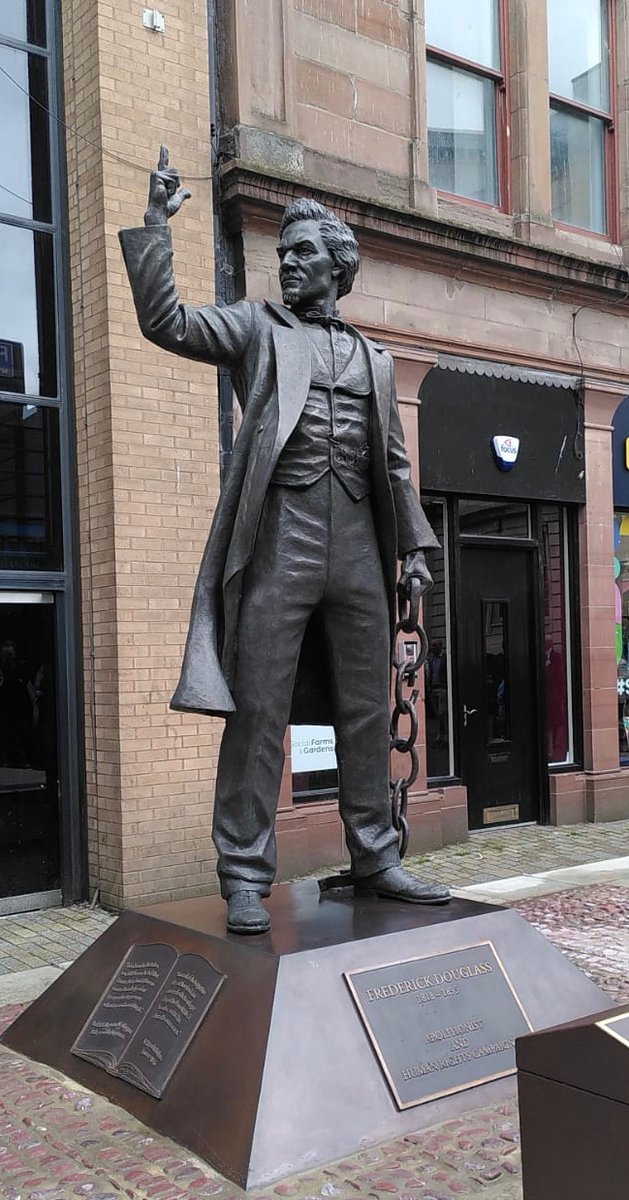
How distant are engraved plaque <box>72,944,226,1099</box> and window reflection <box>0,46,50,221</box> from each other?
567 centimetres

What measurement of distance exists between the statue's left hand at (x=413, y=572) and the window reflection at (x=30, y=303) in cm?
417

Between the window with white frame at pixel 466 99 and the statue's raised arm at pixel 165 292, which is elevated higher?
the window with white frame at pixel 466 99

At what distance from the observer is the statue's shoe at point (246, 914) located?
173 inches

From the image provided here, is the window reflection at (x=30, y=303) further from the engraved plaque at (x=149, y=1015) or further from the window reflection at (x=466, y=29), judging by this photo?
the engraved plaque at (x=149, y=1015)

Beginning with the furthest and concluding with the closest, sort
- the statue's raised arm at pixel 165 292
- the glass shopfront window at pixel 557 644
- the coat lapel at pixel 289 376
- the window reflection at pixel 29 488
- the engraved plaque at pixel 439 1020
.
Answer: the glass shopfront window at pixel 557 644
the window reflection at pixel 29 488
the coat lapel at pixel 289 376
the statue's raised arm at pixel 165 292
the engraved plaque at pixel 439 1020

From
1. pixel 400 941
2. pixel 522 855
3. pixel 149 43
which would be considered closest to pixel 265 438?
pixel 400 941

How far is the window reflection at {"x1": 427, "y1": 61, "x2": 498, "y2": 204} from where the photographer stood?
35.2 feet

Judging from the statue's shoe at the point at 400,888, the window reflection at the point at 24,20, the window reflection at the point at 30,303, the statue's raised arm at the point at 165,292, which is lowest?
the statue's shoe at the point at 400,888

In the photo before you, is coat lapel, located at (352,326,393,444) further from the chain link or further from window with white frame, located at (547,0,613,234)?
window with white frame, located at (547,0,613,234)

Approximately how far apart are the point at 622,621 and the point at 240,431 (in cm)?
841

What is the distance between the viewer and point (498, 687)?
36.3ft

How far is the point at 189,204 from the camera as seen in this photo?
841 centimetres

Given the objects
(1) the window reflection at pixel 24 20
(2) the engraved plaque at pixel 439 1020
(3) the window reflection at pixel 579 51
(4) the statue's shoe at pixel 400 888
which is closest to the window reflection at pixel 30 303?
(1) the window reflection at pixel 24 20

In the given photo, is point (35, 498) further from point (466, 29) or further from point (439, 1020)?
point (466, 29)
